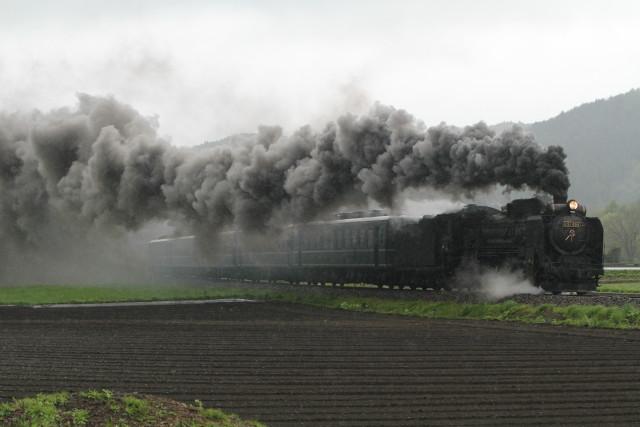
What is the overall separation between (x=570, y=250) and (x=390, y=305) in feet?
22.0

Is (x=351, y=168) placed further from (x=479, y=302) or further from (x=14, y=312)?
(x=14, y=312)

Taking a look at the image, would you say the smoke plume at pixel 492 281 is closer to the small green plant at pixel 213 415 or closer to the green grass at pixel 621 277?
the small green plant at pixel 213 415

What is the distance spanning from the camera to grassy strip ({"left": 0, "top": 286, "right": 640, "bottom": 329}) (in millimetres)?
27516

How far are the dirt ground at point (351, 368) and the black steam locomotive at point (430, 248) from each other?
19.3 ft

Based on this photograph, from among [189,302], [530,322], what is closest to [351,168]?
[189,302]

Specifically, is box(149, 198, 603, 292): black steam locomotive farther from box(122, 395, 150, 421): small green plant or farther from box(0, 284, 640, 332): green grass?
box(122, 395, 150, 421): small green plant

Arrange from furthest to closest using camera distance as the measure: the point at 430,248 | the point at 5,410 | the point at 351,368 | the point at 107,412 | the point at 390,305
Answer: the point at 430,248
the point at 390,305
the point at 351,368
the point at 5,410
the point at 107,412

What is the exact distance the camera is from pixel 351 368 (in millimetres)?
17719

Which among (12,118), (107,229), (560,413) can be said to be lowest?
(560,413)

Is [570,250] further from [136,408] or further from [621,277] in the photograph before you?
[621,277]

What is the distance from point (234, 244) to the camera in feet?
190

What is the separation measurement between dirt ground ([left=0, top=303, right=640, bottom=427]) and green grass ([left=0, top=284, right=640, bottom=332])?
64.6 inches

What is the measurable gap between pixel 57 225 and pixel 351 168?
25.4 metres

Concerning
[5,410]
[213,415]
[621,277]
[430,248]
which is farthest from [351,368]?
[621,277]
